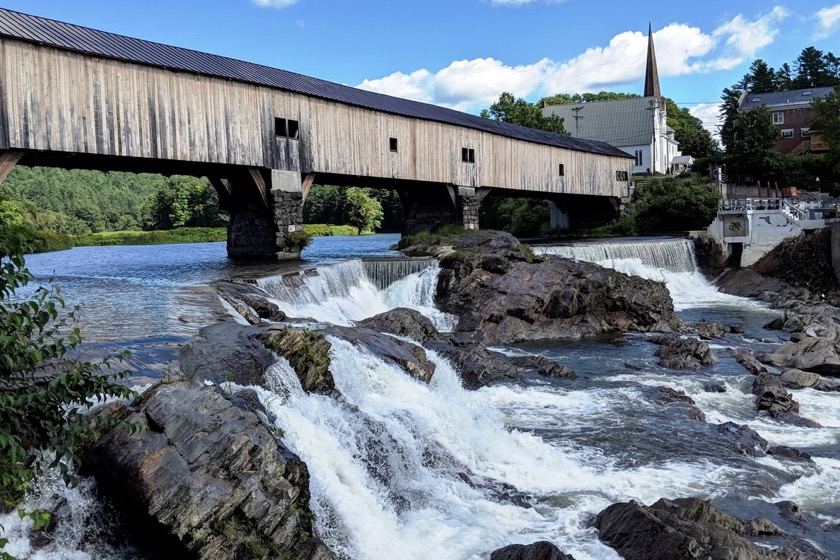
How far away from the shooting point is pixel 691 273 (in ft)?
104

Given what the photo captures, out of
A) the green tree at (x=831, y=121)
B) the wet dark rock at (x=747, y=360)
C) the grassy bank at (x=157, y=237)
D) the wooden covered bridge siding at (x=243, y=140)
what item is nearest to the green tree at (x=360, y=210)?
the grassy bank at (x=157, y=237)

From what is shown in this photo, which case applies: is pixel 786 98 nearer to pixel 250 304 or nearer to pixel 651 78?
pixel 651 78

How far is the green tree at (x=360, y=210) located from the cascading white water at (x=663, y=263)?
4645 centimetres

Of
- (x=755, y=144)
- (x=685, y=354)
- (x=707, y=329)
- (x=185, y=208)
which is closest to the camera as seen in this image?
(x=685, y=354)

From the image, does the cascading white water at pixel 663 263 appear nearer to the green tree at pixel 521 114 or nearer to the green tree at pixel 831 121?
the green tree at pixel 831 121

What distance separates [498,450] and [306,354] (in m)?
3.09

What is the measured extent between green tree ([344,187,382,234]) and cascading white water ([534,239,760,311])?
46.5 metres

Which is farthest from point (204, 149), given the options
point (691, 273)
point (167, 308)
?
point (691, 273)

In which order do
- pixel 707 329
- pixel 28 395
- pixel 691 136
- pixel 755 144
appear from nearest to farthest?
pixel 28 395
pixel 707 329
pixel 755 144
pixel 691 136

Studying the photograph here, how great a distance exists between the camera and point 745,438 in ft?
36.4

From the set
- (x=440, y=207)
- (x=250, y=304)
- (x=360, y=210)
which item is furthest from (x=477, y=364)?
(x=360, y=210)

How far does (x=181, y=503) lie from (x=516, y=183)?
31.1 metres

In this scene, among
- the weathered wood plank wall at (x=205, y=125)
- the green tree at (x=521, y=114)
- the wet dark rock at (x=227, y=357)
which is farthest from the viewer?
the green tree at (x=521, y=114)

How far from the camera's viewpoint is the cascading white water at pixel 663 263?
28494 millimetres
